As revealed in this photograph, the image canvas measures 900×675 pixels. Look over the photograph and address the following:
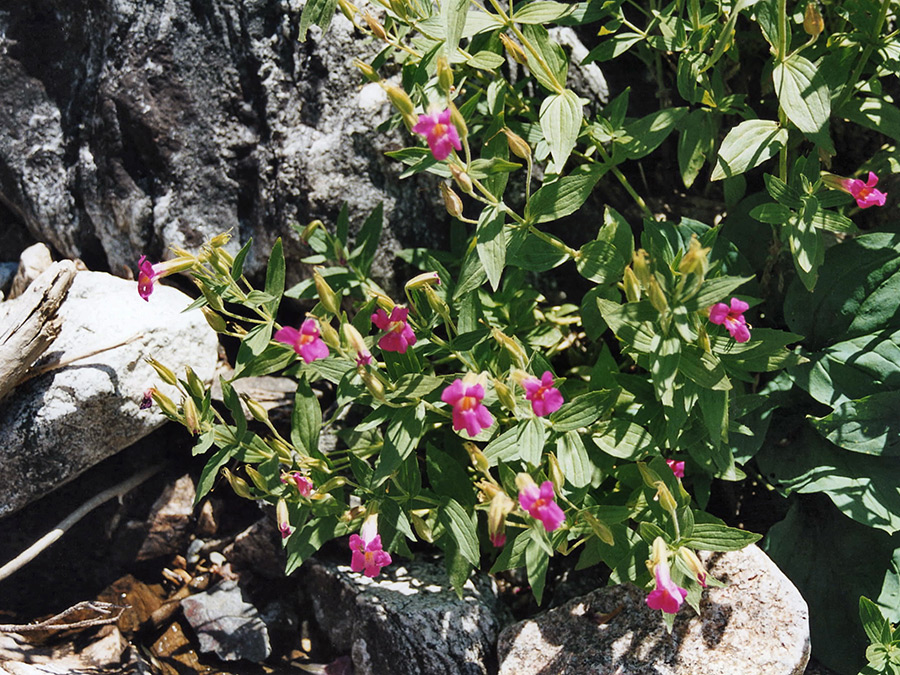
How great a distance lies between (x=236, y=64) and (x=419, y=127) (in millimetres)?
1893

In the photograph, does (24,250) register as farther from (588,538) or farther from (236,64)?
(588,538)

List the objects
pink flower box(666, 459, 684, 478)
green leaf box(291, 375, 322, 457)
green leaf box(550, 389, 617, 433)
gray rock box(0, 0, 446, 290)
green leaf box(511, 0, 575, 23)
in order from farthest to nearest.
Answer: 1. gray rock box(0, 0, 446, 290)
2. green leaf box(291, 375, 322, 457)
3. pink flower box(666, 459, 684, 478)
4. green leaf box(511, 0, 575, 23)
5. green leaf box(550, 389, 617, 433)

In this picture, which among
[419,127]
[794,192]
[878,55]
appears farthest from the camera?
[878,55]

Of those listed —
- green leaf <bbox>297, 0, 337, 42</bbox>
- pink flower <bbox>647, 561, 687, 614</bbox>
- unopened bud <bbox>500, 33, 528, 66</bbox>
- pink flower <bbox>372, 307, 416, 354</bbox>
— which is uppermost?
green leaf <bbox>297, 0, 337, 42</bbox>

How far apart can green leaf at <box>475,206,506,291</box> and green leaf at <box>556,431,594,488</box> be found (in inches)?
24.8

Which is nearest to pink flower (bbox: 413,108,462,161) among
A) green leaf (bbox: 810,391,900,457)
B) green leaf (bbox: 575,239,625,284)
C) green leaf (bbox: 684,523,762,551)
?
green leaf (bbox: 575,239,625,284)

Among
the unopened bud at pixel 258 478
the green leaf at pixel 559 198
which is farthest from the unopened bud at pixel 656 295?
the unopened bud at pixel 258 478

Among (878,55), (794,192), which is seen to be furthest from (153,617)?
(878,55)

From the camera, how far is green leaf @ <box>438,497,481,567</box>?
111 inches

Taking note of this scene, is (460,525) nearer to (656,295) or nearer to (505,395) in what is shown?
(505,395)

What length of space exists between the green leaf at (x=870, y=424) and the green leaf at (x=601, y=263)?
1.03 m

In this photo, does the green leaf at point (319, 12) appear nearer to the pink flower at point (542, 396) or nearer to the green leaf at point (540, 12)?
the green leaf at point (540, 12)

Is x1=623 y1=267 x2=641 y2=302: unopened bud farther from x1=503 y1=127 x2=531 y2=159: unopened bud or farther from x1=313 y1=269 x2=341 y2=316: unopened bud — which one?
x1=313 y1=269 x2=341 y2=316: unopened bud

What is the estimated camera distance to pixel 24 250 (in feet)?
13.9
